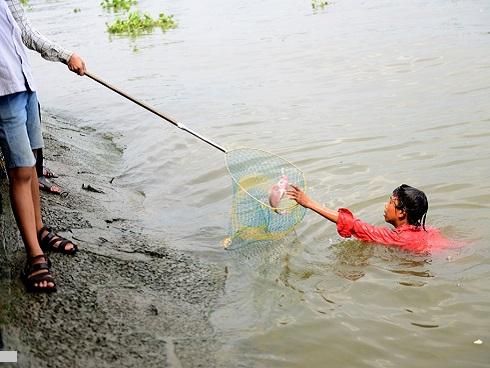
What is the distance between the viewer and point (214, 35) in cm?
1659

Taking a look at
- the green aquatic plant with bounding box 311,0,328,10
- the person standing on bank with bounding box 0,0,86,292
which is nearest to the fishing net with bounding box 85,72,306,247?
the person standing on bank with bounding box 0,0,86,292

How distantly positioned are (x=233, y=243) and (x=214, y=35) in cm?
1259

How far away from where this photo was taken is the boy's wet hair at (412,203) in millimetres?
4895

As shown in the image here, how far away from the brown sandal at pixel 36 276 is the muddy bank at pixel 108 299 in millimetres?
48

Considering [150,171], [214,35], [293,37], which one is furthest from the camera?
[214,35]

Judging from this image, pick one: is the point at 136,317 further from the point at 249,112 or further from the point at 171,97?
the point at 171,97

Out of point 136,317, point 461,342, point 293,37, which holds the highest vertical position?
point 293,37

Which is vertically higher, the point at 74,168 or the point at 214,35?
the point at 214,35

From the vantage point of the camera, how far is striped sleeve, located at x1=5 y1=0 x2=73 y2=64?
366 centimetres

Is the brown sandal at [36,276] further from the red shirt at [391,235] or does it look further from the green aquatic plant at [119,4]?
the green aquatic plant at [119,4]

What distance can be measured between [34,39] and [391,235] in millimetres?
3339

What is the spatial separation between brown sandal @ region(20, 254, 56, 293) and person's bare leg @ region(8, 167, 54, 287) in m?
0.02

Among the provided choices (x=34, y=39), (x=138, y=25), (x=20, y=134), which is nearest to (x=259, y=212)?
(x=20, y=134)

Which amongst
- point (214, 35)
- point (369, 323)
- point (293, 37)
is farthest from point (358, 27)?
point (369, 323)
